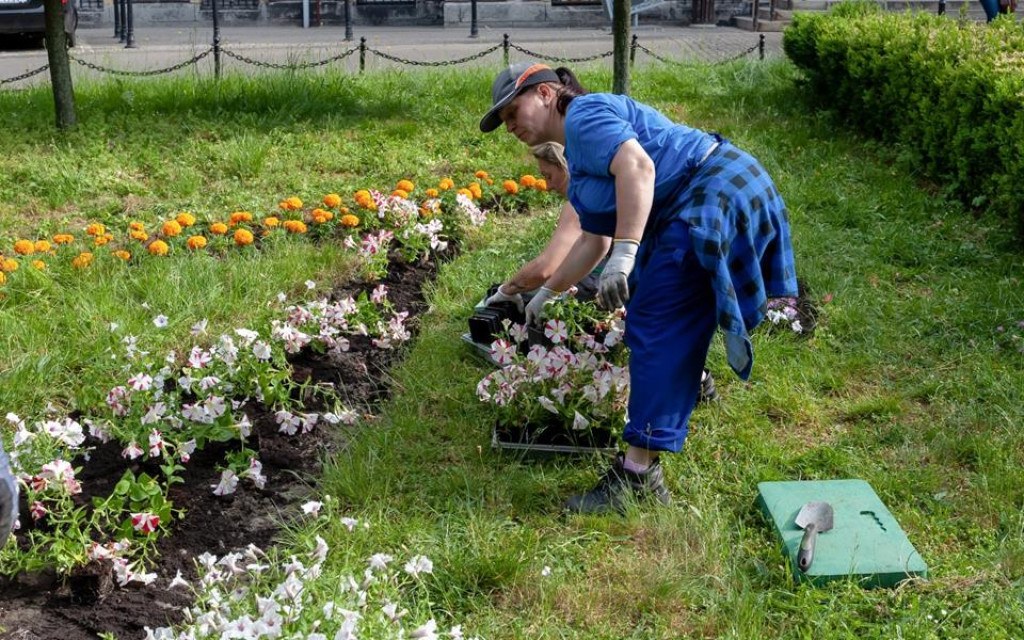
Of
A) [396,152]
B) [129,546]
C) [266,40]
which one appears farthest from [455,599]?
[266,40]

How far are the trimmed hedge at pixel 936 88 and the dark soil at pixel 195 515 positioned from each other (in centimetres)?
386

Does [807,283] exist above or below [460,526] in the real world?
above

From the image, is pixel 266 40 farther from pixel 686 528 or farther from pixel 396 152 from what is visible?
pixel 686 528

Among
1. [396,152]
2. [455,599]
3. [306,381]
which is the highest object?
[396,152]

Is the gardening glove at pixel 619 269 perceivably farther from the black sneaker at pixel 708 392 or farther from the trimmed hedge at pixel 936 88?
the trimmed hedge at pixel 936 88

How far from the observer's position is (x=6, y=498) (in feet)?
6.88

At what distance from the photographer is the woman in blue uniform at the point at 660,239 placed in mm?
3666

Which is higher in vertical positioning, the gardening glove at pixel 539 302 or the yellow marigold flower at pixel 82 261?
the gardening glove at pixel 539 302

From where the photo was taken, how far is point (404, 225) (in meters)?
6.39

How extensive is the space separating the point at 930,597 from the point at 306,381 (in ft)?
7.60

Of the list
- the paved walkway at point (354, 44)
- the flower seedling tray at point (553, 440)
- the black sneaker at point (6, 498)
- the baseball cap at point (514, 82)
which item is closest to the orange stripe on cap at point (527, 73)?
the baseball cap at point (514, 82)

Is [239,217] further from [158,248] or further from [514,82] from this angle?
[514,82]

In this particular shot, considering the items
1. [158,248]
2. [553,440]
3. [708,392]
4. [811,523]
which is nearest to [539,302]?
[553,440]

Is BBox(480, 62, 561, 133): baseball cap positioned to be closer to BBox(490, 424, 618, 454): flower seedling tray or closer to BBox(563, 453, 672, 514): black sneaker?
BBox(490, 424, 618, 454): flower seedling tray
